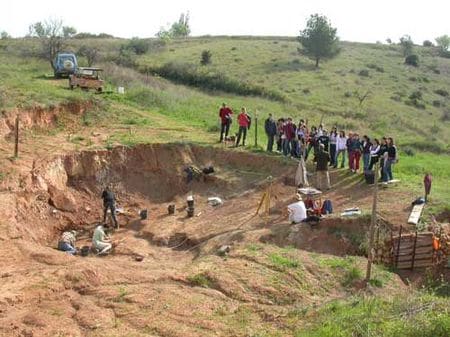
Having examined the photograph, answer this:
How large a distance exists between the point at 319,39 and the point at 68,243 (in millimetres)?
36714

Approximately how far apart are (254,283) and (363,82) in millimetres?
35776

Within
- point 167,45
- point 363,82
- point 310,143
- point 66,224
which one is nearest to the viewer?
point 66,224

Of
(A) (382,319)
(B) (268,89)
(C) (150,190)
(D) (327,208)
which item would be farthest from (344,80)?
(A) (382,319)

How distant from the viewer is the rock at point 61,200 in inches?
781

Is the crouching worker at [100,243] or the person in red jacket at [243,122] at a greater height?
Result: the person in red jacket at [243,122]

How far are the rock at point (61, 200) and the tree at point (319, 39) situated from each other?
33.6m

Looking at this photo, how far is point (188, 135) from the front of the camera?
24.4m

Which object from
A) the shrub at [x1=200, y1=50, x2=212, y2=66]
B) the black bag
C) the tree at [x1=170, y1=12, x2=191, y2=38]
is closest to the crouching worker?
the black bag

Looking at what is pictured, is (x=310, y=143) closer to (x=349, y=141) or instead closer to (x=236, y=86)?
(x=349, y=141)

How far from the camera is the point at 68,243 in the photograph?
56.9 feet

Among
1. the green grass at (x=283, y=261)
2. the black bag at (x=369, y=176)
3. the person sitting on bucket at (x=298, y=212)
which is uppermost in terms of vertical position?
the black bag at (x=369, y=176)

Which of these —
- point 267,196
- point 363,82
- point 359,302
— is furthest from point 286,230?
point 363,82

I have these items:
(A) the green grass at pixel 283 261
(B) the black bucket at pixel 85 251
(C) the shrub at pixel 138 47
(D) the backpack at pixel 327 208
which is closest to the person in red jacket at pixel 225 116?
(D) the backpack at pixel 327 208

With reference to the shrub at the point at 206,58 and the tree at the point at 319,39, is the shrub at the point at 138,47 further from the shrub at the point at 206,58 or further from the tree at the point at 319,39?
the tree at the point at 319,39
